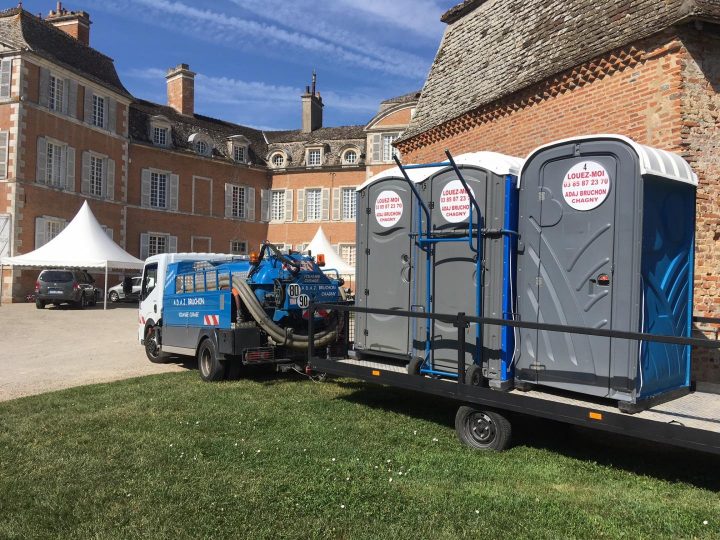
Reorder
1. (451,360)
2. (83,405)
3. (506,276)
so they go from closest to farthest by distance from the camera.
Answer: (506,276) → (451,360) → (83,405)

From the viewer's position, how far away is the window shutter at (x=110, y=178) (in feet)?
110

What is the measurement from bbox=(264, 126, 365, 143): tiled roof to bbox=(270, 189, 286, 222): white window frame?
13.0 ft

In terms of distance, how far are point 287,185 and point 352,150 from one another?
5.29 m

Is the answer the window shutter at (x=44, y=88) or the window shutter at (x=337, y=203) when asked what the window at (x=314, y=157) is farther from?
the window shutter at (x=44, y=88)

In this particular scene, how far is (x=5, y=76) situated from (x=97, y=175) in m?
6.72

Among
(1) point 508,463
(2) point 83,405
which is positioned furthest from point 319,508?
(2) point 83,405

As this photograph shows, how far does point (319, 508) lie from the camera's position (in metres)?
4.43

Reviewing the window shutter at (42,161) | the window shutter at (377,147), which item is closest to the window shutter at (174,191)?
the window shutter at (42,161)

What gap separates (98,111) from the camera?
32.8 meters

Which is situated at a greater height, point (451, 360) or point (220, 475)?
point (451, 360)

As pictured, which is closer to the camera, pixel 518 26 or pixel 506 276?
pixel 506 276

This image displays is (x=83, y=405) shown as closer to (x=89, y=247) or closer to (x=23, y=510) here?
(x=23, y=510)

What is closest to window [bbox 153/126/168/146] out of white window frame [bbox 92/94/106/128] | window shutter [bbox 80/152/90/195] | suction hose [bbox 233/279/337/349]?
white window frame [bbox 92/94/106/128]

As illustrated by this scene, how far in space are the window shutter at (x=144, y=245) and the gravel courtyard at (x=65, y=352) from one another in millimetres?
13003
